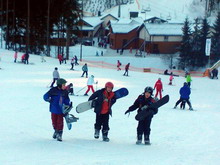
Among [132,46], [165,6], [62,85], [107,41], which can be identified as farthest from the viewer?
[165,6]

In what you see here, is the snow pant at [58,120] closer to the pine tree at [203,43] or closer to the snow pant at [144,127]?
the snow pant at [144,127]

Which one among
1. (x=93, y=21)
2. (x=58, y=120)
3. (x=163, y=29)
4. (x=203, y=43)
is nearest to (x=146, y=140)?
(x=58, y=120)

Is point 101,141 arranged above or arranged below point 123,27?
below

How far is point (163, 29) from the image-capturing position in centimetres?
7125

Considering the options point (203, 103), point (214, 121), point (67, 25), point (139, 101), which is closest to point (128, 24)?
point (67, 25)

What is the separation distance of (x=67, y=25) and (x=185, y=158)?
1771 inches

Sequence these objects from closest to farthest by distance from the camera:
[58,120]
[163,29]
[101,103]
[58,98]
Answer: [58,98] → [58,120] → [101,103] → [163,29]

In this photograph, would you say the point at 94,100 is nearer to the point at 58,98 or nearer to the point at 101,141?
the point at 58,98

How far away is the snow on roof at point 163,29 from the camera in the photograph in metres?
70.6

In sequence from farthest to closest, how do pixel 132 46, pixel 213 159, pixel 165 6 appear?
pixel 165 6
pixel 132 46
pixel 213 159

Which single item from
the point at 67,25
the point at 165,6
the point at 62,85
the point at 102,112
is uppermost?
the point at 165,6

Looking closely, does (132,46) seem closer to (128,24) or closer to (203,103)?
(128,24)

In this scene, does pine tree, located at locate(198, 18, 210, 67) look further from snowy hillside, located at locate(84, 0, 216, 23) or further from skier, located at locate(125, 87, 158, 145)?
skier, located at locate(125, 87, 158, 145)

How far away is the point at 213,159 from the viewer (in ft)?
26.5
